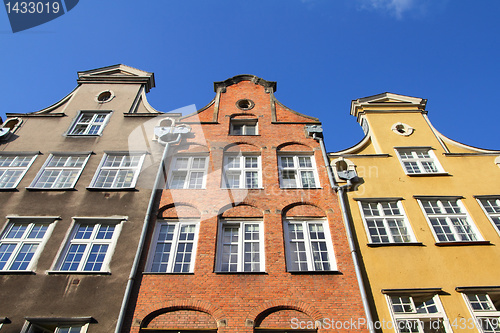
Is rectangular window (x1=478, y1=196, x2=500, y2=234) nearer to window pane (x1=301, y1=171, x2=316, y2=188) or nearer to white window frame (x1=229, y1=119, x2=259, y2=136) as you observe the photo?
window pane (x1=301, y1=171, x2=316, y2=188)

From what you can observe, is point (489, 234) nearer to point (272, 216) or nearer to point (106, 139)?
point (272, 216)

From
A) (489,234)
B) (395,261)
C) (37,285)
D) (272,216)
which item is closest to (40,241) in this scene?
(37,285)

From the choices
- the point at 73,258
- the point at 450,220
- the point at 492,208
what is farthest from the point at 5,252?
the point at 492,208

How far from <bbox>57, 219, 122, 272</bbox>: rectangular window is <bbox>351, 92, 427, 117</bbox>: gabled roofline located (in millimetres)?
13078

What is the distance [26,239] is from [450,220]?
49.9 ft

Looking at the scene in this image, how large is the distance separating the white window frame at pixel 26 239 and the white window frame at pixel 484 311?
13536mm

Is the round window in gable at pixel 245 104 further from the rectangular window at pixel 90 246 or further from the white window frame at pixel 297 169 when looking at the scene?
the rectangular window at pixel 90 246

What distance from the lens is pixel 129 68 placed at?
2070 centimetres

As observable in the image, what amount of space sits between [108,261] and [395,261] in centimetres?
945

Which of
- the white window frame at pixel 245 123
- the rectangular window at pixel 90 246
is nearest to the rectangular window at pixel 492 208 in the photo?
the white window frame at pixel 245 123

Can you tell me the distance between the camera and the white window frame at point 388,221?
12453 mm

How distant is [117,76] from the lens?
789 inches

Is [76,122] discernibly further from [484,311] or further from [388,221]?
[484,311]

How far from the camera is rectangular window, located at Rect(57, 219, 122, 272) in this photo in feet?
37.2
